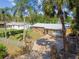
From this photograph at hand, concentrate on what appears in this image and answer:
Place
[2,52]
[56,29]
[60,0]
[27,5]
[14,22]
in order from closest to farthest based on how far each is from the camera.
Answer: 1. [60,0]
2. [27,5]
3. [2,52]
4. [56,29]
5. [14,22]

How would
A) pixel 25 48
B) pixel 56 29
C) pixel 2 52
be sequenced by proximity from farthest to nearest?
pixel 56 29 < pixel 25 48 < pixel 2 52

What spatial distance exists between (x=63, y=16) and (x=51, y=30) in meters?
32.5

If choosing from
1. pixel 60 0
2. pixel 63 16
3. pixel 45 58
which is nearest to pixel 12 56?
pixel 45 58

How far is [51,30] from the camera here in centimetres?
4656

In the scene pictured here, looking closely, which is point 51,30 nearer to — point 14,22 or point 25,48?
point 25,48

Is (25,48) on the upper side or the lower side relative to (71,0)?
lower

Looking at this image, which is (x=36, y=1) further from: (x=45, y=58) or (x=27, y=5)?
(x=45, y=58)

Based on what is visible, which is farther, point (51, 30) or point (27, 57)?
point (51, 30)

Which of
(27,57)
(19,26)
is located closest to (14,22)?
(19,26)

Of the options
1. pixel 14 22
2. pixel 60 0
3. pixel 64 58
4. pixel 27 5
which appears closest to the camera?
pixel 60 0

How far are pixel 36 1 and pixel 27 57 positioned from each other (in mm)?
7905

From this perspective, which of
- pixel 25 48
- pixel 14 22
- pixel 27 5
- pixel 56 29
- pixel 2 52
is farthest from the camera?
pixel 14 22

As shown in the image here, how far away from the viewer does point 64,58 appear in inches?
643

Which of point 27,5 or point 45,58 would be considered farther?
point 45,58
